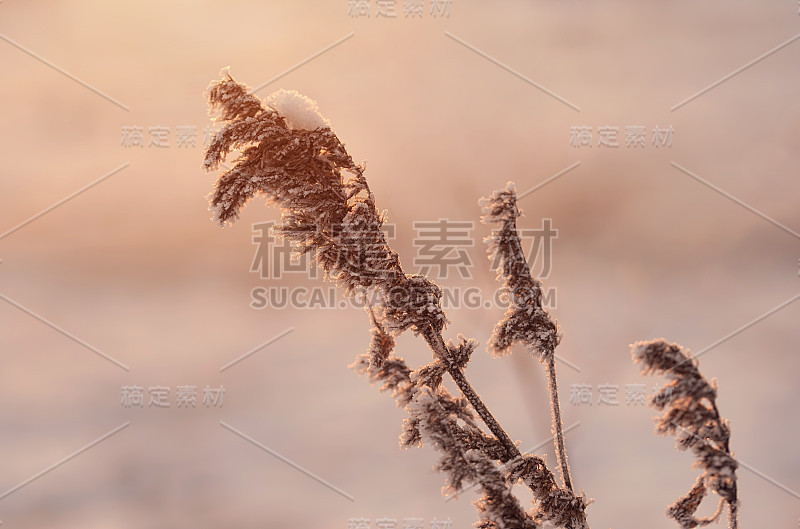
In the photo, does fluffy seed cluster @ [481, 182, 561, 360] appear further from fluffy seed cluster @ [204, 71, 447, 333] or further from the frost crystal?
the frost crystal

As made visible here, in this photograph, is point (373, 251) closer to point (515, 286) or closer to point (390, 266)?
point (390, 266)

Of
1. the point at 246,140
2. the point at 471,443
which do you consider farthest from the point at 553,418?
the point at 246,140

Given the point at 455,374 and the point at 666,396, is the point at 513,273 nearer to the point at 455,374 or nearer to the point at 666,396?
the point at 455,374

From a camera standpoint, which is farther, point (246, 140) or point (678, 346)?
point (246, 140)

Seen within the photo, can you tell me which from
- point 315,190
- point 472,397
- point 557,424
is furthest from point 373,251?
point 557,424

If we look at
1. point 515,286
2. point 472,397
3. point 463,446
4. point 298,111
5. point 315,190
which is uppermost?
point 298,111

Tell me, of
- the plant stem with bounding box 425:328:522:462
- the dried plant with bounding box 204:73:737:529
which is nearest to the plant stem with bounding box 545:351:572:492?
the dried plant with bounding box 204:73:737:529

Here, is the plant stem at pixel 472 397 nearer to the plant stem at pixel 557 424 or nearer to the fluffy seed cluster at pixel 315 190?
the fluffy seed cluster at pixel 315 190
